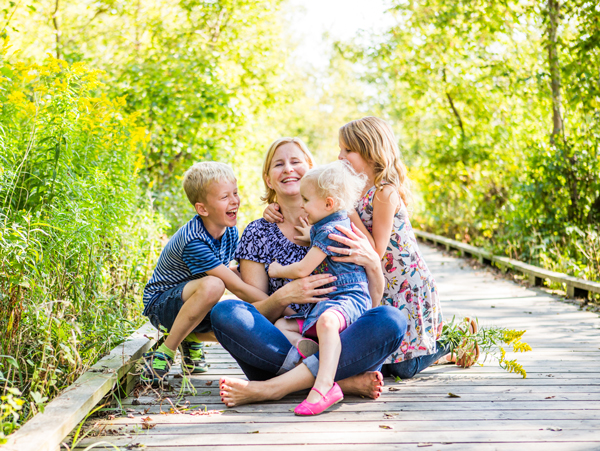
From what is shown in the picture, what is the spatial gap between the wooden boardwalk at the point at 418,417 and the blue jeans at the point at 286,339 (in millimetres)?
194

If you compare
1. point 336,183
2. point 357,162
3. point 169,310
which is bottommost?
point 169,310

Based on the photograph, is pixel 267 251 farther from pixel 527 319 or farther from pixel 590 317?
pixel 590 317

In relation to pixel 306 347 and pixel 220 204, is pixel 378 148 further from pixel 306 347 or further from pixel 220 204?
pixel 306 347

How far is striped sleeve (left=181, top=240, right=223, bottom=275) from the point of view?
10.4ft

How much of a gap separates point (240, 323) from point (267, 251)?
532 mm

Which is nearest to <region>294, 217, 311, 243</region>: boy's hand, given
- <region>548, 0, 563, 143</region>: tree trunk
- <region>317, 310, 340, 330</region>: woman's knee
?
<region>317, 310, 340, 330</region>: woman's knee

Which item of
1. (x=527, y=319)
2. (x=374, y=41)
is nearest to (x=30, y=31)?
(x=374, y=41)

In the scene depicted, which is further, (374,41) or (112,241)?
(374,41)

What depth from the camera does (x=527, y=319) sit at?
5004mm

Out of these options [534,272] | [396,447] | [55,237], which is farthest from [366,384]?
[534,272]

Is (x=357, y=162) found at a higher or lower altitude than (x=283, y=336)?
higher

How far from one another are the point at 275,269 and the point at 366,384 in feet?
2.36

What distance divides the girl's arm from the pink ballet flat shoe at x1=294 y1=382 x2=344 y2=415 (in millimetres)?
814

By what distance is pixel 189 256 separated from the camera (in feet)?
10.4
